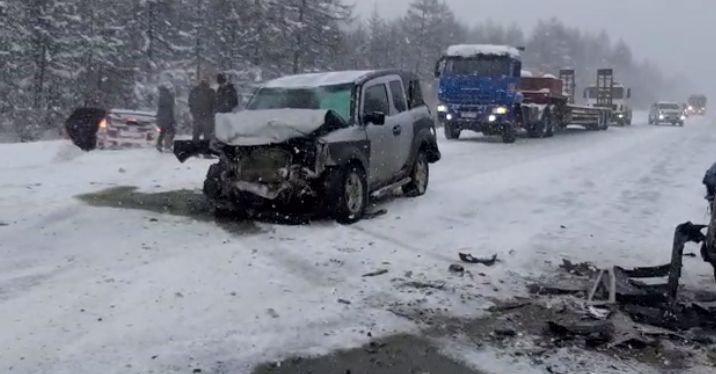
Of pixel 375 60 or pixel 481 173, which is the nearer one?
pixel 481 173

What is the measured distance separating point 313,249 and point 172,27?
48875 mm

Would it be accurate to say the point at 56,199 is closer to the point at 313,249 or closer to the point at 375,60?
the point at 313,249

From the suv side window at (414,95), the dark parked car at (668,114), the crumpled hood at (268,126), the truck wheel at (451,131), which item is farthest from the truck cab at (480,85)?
the dark parked car at (668,114)

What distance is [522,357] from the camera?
475 cm

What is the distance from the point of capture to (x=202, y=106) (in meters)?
17.1

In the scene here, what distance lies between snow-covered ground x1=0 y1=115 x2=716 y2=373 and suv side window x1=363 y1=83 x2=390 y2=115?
57.5 inches

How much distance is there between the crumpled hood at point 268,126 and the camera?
867 centimetres

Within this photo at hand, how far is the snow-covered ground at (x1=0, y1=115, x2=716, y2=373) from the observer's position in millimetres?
4785

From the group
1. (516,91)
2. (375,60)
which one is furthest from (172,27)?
(516,91)

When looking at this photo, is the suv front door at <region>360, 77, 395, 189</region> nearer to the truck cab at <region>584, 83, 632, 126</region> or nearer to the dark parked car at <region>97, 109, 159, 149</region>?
the dark parked car at <region>97, 109, 159, 149</region>

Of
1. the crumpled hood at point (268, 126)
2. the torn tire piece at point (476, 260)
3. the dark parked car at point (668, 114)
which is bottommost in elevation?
the torn tire piece at point (476, 260)

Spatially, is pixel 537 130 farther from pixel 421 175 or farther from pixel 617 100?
pixel 617 100

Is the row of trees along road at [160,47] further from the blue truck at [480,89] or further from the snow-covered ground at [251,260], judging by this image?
the snow-covered ground at [251,260]

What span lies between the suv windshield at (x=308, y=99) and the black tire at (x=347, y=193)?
2.75ft
